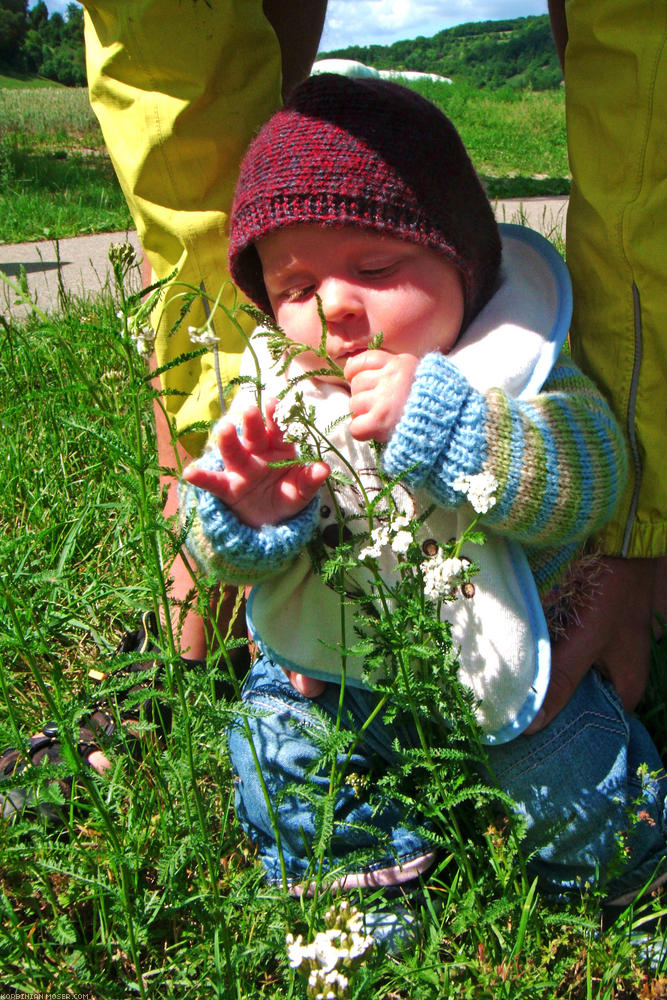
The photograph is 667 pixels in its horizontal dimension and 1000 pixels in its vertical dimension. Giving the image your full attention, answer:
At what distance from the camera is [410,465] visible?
4.99 feet

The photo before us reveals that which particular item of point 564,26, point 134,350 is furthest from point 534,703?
point 564,26

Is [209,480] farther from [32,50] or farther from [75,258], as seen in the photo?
[32,50]

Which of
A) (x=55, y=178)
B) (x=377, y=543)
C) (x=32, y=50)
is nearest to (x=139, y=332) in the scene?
(x=377, y=543)

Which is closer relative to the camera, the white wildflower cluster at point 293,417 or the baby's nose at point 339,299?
the white wildflower cluster at point 293,417

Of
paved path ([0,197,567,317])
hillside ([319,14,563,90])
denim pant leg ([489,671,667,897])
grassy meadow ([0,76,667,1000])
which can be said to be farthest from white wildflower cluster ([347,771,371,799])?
hillside ([319,14,563,90])

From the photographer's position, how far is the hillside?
2514cm

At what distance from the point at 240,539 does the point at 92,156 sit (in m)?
14.8

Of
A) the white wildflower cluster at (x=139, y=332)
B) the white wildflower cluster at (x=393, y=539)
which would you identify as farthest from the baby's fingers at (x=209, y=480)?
the white wildflower cluster at (x=393, y=539)

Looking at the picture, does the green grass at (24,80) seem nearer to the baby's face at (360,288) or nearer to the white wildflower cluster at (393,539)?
the baby's face at (360,288)

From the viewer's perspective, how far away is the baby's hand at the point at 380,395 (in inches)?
60.1

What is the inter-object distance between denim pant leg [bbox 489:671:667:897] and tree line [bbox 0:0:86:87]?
50652mm

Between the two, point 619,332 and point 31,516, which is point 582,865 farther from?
point 31,516

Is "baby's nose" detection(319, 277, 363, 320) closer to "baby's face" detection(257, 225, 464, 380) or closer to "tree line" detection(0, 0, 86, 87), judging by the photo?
"baby's face" detection(257, 225, 464, 380)

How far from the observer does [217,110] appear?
7.18 feet
